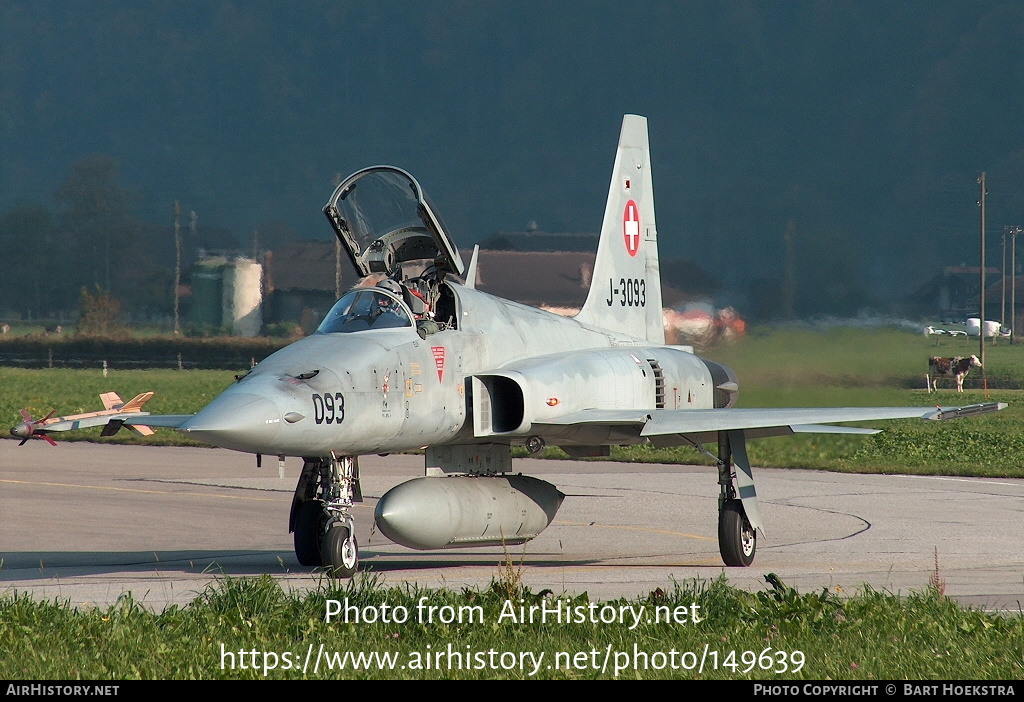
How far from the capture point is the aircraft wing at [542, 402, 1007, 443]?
1166cm

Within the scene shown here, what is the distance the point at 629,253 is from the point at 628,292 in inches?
21.8

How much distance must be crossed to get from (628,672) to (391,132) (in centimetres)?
6986

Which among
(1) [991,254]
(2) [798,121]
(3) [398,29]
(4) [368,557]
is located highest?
(3) [398,29]

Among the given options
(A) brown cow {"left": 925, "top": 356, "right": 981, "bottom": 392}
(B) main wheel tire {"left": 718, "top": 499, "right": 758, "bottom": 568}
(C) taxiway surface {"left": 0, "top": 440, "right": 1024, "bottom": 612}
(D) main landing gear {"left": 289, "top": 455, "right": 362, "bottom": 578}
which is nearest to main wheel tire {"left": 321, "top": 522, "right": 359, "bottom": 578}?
(D) main landing gear {"left": 289, "top": 455, "right": 362, "bottom": 578}

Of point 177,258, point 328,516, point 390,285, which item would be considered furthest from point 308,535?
point 177,258

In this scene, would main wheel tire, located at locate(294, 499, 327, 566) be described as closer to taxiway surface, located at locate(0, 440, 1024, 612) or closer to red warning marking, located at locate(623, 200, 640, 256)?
taxiway surface, located at locate(0, 440, 1024, 612)

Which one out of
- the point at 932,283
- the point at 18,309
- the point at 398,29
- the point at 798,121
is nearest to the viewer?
the point at 932,283

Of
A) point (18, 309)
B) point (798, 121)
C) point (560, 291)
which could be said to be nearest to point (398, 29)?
point (18, 309)

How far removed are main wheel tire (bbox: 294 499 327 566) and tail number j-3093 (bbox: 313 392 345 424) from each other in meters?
1.69

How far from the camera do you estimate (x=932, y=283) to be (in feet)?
105

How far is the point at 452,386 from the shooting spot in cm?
1150

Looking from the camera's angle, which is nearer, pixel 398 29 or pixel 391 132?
pixel 391 132

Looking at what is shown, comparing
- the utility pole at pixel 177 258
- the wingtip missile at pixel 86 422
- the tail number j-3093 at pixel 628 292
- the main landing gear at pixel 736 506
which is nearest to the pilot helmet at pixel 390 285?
the wingtip missile at pixel 86 422
